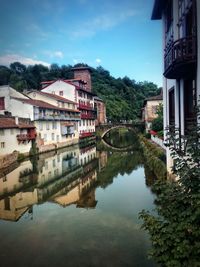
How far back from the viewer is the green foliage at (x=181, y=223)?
5.49 meters

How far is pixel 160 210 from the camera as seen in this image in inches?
250

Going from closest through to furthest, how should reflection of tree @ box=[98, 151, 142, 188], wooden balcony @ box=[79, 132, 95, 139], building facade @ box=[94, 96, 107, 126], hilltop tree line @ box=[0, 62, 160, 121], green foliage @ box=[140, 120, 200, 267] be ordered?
green foliage @ box=[140, 120, 200, 267] < reflection of tree @ box=[98, 151, 142, 188] < wooden balcony @ box=[79, 132, 95, 139] < building facade @ box=[94, 96, 107, 126] < hilltop tree line @ box=[0, 62, 160, 121]

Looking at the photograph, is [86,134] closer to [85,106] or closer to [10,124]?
[85,106]

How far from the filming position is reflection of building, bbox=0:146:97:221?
1627 cm

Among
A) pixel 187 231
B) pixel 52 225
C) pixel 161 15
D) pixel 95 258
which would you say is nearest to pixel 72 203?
pixel 52 225

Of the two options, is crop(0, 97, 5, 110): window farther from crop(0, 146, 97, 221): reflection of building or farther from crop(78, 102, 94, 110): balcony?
crop(78, 102, 94, 110): balcony

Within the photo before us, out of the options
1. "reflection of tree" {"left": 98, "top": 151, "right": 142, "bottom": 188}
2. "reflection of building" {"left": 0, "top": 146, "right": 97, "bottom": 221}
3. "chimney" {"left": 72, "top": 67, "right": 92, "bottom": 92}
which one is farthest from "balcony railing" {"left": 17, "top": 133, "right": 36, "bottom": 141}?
"chimney" {"left": 72, "top": 67, "right": 92, "bottom": 92}

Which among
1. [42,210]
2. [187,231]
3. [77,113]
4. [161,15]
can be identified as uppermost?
[161,15]

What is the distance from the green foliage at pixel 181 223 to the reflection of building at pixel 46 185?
9573mm

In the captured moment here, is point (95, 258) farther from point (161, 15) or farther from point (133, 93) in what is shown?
point (133, 93)

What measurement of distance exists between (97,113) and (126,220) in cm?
6301

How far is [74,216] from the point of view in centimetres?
1353

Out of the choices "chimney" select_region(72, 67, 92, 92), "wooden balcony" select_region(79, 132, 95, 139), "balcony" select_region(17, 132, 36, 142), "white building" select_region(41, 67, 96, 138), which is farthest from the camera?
"chimney" select_region(72, 67, 92, 92)

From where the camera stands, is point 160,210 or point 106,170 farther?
point 106,170
